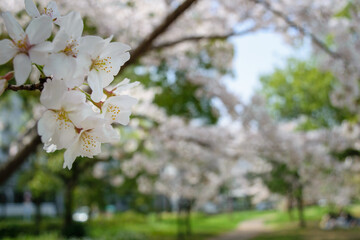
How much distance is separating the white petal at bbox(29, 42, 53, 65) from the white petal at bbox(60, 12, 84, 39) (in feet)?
0.20

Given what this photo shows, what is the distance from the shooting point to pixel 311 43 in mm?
5234

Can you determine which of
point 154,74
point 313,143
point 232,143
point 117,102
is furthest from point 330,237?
point 117,102

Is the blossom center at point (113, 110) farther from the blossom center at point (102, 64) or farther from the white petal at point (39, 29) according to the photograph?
the white petal at point (39, 29)

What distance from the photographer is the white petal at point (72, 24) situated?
2.88ft

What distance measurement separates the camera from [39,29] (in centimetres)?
87

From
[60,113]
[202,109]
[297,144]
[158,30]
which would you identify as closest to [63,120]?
[60,113]

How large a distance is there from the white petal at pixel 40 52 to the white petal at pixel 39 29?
1 cm

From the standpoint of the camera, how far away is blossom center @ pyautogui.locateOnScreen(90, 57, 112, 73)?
0.96 metres

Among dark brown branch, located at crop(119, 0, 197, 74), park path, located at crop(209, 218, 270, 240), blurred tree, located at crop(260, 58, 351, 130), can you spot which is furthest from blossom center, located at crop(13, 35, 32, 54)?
blurred tree, located at crop(260, 58, 351, 130)

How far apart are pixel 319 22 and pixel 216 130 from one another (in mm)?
3532

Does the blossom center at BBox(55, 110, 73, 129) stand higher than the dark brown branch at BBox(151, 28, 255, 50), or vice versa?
the dark brown branch at BBox(151, 28, 255, 50)

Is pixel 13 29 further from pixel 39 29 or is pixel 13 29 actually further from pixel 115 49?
pixel 115 49

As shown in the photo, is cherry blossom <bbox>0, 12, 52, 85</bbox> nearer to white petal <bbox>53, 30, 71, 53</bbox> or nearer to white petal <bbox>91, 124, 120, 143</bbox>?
white petal <bbox>53, 30, 71, 53</bbox>

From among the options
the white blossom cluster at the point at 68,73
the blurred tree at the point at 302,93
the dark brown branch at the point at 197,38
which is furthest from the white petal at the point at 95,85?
the blurred tree at the point at 302,93
